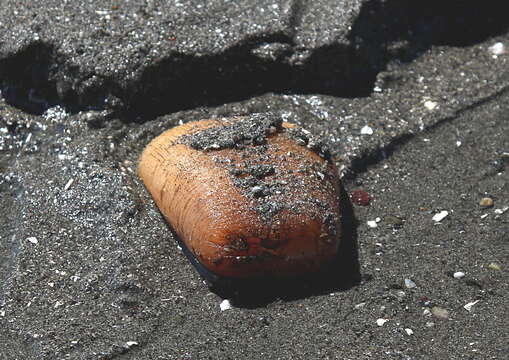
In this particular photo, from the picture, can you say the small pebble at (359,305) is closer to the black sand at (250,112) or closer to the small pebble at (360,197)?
the black sand at (250,112)

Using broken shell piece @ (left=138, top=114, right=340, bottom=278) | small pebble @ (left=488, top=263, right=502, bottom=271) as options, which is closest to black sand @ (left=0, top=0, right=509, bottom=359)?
small pebble @ (left=488, top=263, right=502, bottom=271)

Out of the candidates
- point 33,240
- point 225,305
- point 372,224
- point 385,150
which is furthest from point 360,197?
point 33,240

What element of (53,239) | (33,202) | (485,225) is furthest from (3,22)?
(485,225)

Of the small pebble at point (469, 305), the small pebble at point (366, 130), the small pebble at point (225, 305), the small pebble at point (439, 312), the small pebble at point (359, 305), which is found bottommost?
the small pebble at point (225, 305)

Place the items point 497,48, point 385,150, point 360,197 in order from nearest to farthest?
point 360,197
point 385,150
point 497,48

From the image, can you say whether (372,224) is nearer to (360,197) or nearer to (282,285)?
(360,197)

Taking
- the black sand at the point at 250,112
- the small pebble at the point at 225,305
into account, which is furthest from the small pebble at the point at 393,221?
the small pebble at the point at 225,305
